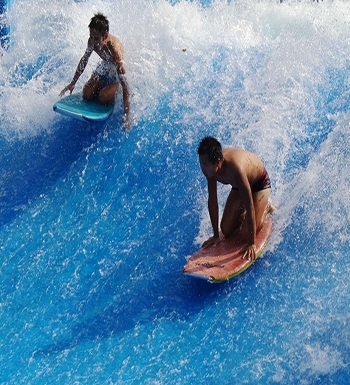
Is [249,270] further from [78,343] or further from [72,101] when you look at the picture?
[72,101]

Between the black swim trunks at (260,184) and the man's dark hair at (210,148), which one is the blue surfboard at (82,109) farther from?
the man's dark hair at (210,148)

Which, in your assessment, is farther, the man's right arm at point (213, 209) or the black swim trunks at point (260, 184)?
the black swim trunks at point (260, 184)

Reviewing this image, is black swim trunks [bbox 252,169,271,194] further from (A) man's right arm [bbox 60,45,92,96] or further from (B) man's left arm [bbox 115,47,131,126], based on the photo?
(A) man's right arm [bbox 60,45,92,96]

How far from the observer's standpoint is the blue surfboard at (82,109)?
488 centimetres

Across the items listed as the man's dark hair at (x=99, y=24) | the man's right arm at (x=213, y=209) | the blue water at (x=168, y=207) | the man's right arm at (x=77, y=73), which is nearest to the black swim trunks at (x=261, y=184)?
the man's right arm at (x=213, y=209)

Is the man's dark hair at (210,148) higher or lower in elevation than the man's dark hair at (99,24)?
lower

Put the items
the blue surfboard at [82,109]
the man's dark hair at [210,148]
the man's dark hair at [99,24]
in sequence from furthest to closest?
the blue surfboard at [82,109] → the man's dark hair at [99,24] → the man's dark hair at [210,148]

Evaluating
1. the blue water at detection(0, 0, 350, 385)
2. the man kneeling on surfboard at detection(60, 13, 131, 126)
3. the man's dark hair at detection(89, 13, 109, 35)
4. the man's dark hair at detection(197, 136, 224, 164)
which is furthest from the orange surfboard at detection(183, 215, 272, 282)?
the man's dark hair at detection(89, 13, 109, 35)

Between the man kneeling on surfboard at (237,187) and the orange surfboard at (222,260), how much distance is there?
5 centimetres

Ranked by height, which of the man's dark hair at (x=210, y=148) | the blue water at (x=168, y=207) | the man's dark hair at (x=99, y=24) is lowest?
the blue water at (x=168, y=207)

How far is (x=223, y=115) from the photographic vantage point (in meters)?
5.15

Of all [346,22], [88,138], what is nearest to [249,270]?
[88,138]

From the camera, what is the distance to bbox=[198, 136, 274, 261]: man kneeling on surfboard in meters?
3.45

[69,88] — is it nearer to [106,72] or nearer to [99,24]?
[106,72]
